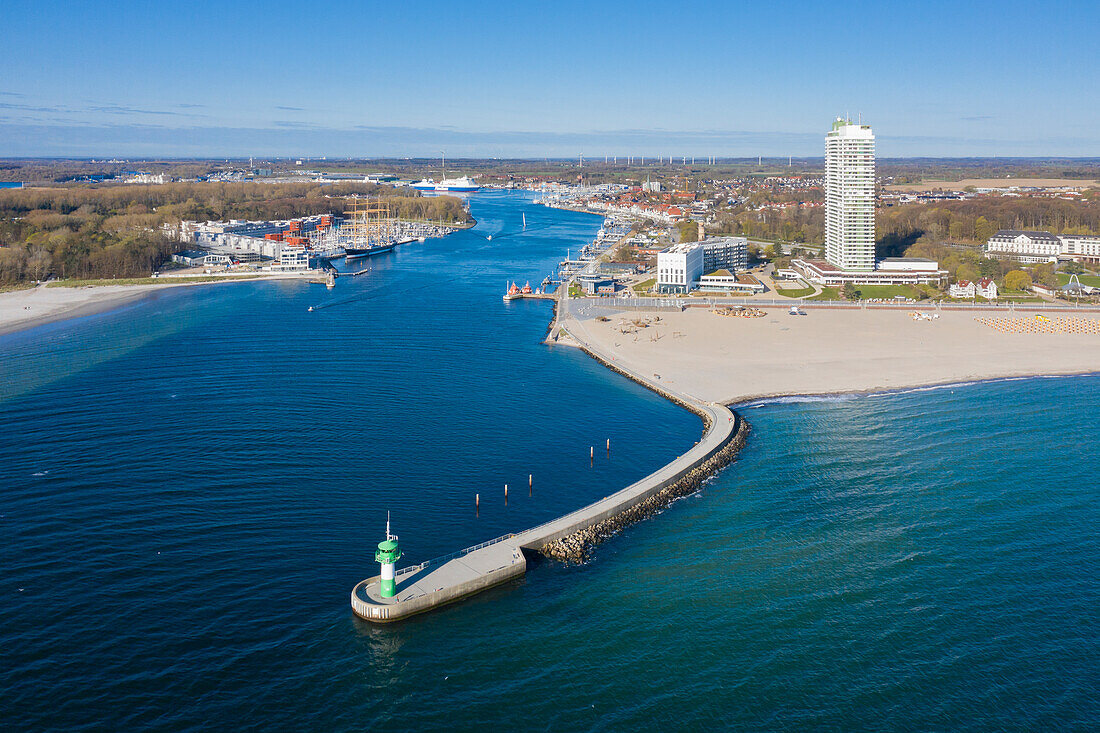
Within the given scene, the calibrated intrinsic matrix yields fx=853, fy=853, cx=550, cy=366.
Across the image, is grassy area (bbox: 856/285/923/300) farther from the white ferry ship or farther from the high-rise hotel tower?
the white ferry ship

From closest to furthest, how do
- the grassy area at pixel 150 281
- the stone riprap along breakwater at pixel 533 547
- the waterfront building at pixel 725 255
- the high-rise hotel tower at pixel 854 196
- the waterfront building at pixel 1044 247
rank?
the stone riprap along breakwater at pixel 533 547, the high-rise hotel tower at pixel 854 196, the grassy area at pixel 150 281, the waterfront building at pixel 725 255, the waterfront building at pixel 1044 247

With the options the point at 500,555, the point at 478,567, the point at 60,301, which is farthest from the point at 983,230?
the point at 60,301

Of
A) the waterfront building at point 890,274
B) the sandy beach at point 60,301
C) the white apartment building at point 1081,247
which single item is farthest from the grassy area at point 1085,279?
the sandy beach at point 60,301

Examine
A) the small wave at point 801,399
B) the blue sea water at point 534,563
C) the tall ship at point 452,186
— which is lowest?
the blue sea water at point 534,563

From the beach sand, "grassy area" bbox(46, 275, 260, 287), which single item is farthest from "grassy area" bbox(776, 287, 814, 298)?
the beach sand

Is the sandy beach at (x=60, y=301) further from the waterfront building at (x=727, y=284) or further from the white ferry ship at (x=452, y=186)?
the white ferry ship at (x=452, y=186)

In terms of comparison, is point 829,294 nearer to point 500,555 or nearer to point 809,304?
point 809,304

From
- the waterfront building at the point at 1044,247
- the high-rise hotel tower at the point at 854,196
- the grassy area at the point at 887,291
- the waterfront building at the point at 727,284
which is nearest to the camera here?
the grassy area at the point at 887,291
